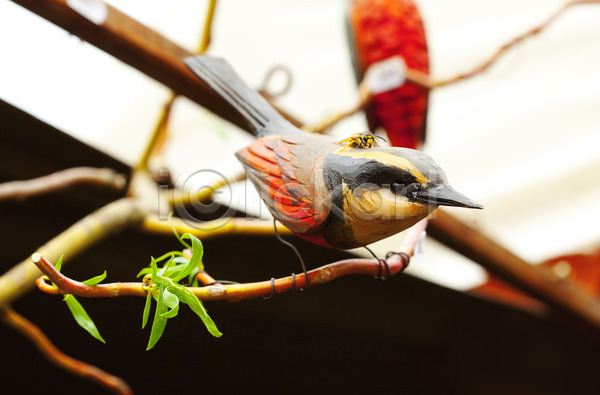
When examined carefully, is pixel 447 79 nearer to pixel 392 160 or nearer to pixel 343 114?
pixel 343 114

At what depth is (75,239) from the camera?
0.57 m

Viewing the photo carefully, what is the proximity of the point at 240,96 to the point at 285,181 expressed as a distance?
0.09 metres

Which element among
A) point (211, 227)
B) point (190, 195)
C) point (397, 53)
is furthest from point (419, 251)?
point (397, 53)

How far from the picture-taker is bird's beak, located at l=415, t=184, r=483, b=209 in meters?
0.29

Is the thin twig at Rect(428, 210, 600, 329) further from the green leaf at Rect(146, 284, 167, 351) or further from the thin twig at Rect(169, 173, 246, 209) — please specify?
the green leaf at Rect(146, 284, 167, 351)

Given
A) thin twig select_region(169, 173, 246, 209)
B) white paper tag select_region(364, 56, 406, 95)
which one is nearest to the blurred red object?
white paper tag select_region(364, 56, 406, 95)

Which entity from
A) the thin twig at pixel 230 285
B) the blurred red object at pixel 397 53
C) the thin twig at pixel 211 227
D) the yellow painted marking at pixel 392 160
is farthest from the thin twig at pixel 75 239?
the blurred red object at pixel 397 53

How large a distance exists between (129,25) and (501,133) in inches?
43.4

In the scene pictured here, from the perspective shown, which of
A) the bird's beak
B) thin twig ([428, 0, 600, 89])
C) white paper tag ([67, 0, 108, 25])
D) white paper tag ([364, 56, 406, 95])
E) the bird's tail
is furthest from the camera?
white paper tag ([364, 56, 406, 95])

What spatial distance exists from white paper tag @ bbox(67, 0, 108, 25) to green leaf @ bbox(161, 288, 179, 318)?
376mm

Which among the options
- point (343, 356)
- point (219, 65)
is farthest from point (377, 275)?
point (343, 356)

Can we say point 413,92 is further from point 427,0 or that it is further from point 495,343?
point 495,343

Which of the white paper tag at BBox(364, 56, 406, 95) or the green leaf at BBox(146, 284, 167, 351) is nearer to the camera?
the green leaf at BBox(146, 284, 167, 351)

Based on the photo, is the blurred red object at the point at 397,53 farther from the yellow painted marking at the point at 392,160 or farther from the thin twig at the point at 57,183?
the yellow painted marking at the point at 392,160
